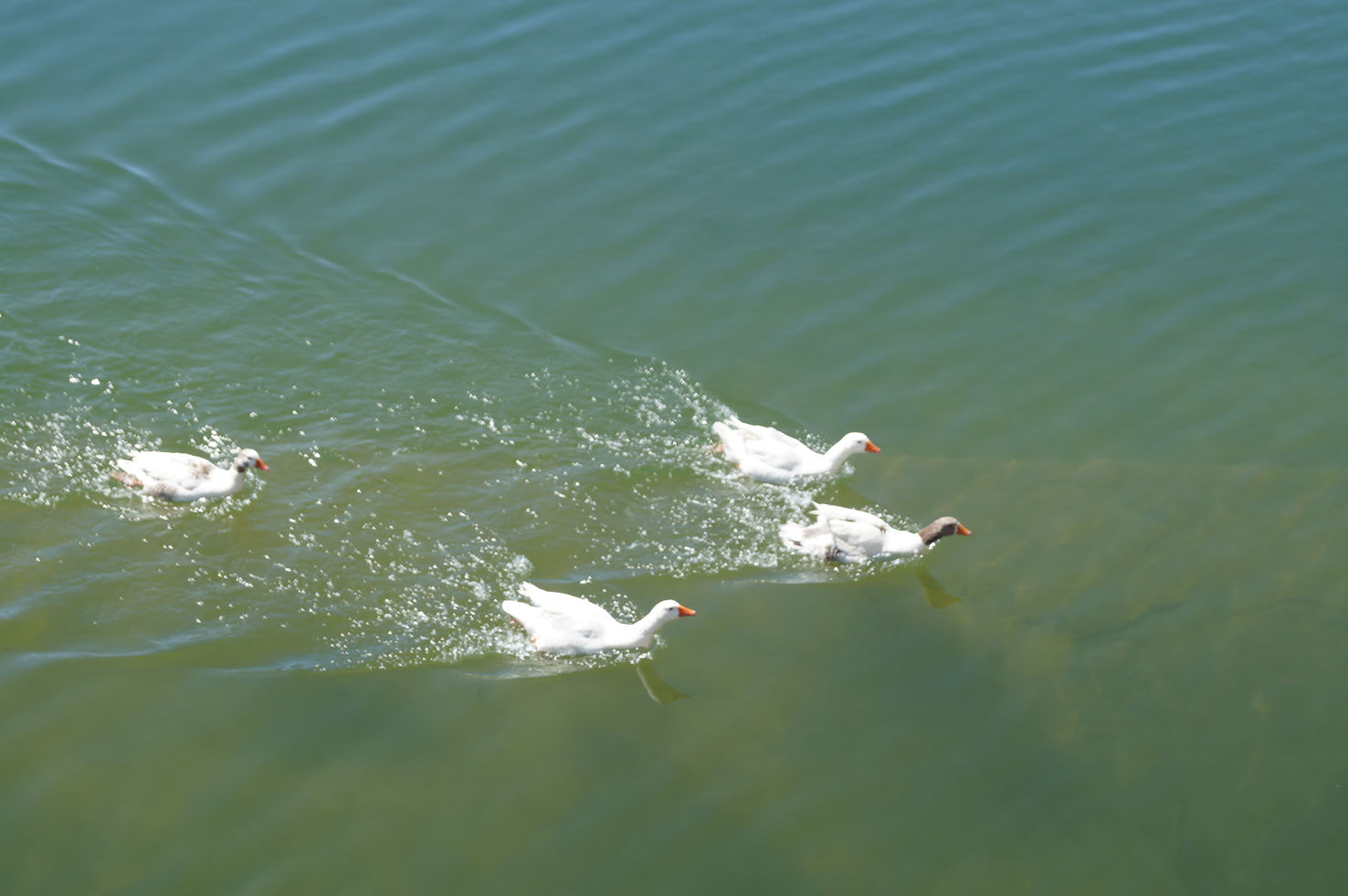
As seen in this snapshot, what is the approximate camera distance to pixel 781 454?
12.7 meters

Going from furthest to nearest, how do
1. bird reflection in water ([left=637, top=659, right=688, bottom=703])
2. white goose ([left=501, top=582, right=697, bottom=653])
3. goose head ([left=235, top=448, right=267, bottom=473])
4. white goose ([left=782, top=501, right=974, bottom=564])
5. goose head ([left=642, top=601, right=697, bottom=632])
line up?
goose head ([left=235, top=448, right=267, bottom=473])
white goose ([left=782, top=501, right=974, bottom=564])
goose head ([left=642, top=601, right=697, bottom=632])
white goose ([left=501, top=582, right=697, bottom=653])
bird reflection in water ([left=637, top=659, right=688, bottom=703])

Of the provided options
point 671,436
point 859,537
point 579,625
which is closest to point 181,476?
point 579,625

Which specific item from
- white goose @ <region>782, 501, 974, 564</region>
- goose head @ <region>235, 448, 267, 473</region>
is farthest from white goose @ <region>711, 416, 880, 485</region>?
goose head @ <region>235, 448, 267, 473</region>

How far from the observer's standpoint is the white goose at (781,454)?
12.7 metres

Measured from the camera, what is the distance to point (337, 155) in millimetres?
18062

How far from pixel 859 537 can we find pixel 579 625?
301 cm

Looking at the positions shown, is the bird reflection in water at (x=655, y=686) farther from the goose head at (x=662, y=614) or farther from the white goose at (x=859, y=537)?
the white goose at (x=859, y=537)

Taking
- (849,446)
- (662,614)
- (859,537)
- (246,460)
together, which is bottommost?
(859,537)

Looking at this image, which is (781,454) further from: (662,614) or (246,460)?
(246,460)

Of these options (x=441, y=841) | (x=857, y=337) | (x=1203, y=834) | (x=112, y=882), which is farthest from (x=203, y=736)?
(x=857, y=337)

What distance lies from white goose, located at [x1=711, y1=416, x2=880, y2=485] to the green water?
247 mm

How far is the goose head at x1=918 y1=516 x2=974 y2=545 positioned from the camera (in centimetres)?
1180

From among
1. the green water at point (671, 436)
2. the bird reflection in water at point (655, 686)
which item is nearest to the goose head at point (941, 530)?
the green water at point (671, 436)

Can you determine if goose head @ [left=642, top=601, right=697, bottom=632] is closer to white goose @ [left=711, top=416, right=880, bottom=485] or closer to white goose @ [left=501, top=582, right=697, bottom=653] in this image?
white goose @ [left=501, top=582, right=697, bottom=653]
